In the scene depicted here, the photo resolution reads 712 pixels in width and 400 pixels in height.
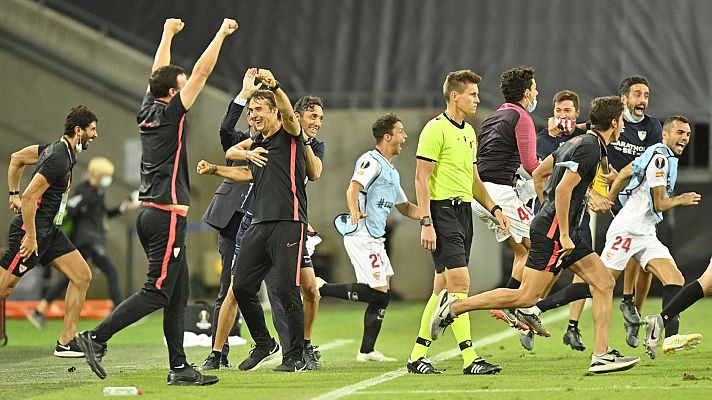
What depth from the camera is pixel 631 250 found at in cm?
1088

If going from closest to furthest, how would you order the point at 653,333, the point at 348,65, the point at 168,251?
the point at 168,251, the point at 653,333, the point at 348,65

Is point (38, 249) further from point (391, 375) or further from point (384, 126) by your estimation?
point (391, 375)

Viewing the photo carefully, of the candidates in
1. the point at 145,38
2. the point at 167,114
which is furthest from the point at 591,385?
the point at 145,38

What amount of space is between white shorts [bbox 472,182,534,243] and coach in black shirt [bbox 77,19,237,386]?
2.97 m

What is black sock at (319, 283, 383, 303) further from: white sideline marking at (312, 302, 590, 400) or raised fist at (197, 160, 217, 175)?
raised fist at (197, 160, 217, 175)

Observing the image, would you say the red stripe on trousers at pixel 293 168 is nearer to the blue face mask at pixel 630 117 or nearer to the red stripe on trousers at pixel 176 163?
the red stripe on trousers at pixel 176 163

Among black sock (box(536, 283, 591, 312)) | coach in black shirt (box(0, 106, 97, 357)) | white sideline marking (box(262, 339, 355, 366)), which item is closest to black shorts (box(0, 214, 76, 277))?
coach in black shirt (box(0, 106, 97, 357))

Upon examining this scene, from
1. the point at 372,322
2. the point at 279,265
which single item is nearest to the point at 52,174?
the point at 279,265

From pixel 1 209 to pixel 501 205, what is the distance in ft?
40.0

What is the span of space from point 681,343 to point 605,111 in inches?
87.5

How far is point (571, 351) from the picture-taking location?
36.1 ft

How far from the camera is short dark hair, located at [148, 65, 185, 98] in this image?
835cm

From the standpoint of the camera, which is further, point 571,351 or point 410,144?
point 410,144

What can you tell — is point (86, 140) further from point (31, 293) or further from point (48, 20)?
point (48, 20)
